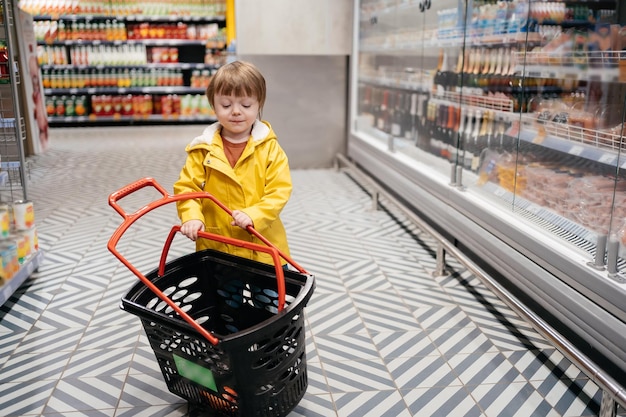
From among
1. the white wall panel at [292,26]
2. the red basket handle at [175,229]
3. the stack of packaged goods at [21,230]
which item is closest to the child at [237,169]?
the red basket handle at [175,229]

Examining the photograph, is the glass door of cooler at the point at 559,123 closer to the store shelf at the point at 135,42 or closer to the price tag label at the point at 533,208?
the price tag label at the point at 533,208

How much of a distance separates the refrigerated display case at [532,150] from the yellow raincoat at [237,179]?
1.26 m

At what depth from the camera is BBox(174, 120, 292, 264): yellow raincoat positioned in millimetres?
2172

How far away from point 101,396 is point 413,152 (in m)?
3.27

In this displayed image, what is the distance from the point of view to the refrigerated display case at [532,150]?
2.38 meters

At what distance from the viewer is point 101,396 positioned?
7.54ft

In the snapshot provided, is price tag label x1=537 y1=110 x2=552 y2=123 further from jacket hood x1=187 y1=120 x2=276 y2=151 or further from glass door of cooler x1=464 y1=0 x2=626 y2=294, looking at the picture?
jacket hood x1=187 y1=120 x2=276 y2=151

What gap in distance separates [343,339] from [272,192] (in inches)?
36.3

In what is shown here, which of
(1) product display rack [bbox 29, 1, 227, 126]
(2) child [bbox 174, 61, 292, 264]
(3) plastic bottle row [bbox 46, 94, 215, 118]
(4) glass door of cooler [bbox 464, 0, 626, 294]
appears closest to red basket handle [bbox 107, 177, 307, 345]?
(2) child [bbox 174, 61, 292, 264]

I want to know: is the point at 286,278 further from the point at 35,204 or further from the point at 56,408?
the point at 35,204

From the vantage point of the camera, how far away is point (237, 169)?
2199 millimetres

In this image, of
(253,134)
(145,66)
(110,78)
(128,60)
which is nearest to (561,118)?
(253,134)

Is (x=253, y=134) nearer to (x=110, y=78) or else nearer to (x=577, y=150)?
(x=577, y=150)

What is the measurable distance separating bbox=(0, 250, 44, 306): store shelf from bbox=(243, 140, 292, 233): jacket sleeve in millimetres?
1527
